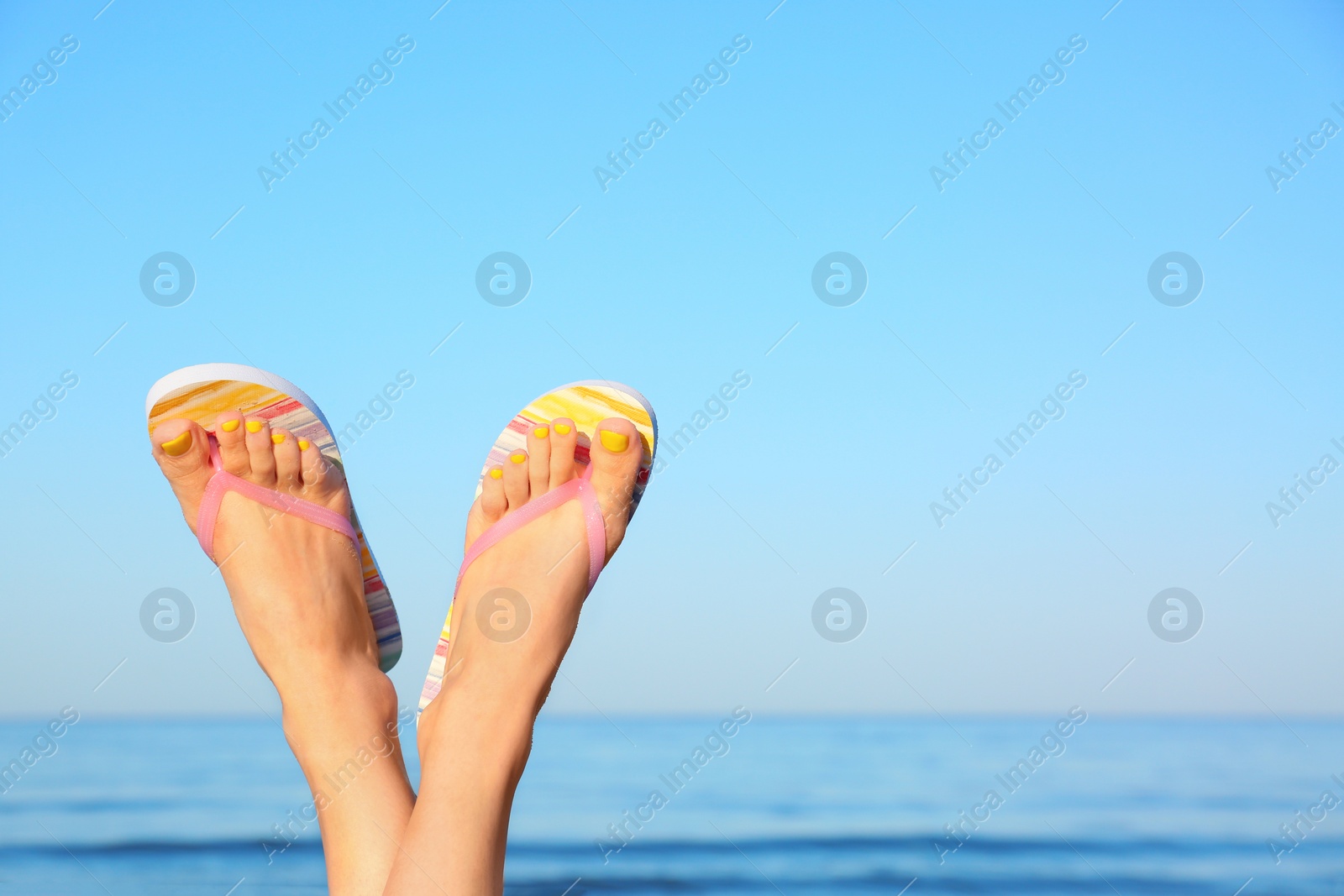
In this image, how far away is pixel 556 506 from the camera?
8.16 ft

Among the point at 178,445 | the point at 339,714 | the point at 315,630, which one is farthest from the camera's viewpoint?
the point at 178,445

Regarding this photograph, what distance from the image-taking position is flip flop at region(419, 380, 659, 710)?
96.0 inches

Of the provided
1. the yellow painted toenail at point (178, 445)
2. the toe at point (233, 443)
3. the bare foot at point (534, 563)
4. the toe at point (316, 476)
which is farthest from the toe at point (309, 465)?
the bare foot at point (534, 563)

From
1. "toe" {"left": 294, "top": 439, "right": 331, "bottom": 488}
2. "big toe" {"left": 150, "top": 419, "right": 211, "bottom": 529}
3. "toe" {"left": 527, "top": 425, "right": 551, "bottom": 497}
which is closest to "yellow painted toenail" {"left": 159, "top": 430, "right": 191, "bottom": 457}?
"big toe" {"left": 150, "top": 419, "right": 211, "bottom": 529}

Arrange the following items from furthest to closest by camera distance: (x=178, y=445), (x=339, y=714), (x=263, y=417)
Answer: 1. (x=263, y=417)
2. (x=178, y=445)
3. (x=339, y=714)

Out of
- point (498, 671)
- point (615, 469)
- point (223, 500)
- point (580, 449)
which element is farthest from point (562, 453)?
point (223, 500)

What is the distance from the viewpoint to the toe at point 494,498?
2564mm

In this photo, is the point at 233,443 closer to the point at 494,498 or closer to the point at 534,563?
the point at 494,498

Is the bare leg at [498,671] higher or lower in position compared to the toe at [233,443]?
higher

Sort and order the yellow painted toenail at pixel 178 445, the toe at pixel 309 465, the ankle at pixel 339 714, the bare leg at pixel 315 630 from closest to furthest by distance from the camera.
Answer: the bare leg at pixel 315 630, the ankle at pixel 339 714, the yellow painted toenail at pixel 178 445, the toe at pixel 309 465

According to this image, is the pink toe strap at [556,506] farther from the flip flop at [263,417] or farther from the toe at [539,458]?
the flip flop at [263,417]

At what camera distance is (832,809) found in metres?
5.06

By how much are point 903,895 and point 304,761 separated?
7.33 ft

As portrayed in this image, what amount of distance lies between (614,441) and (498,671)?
1.97ft
